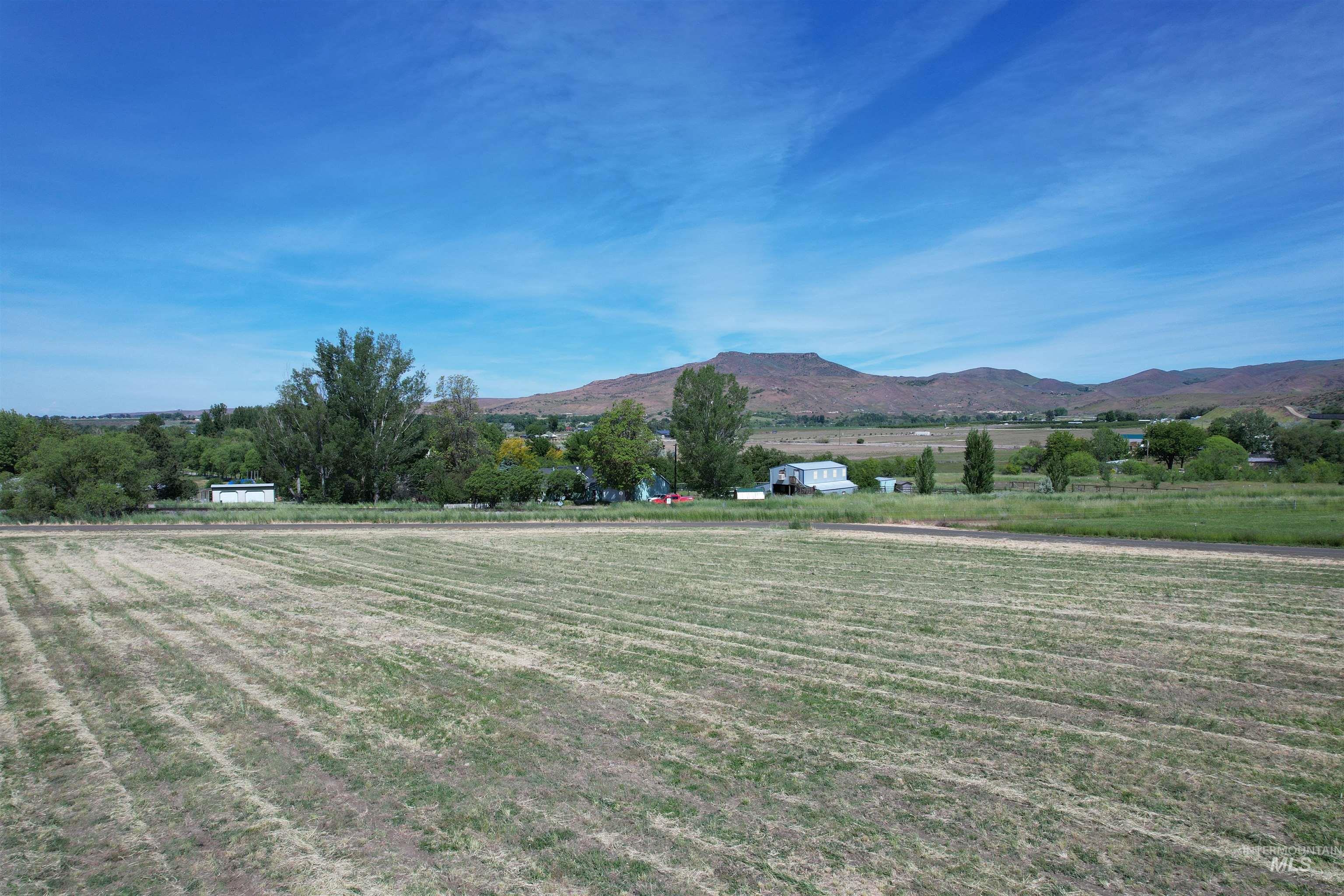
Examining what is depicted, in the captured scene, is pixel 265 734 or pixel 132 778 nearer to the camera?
pixel 132 778

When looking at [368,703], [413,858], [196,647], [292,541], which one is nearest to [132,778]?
[368,703]

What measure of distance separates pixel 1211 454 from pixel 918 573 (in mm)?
82388

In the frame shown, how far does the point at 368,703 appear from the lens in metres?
9.01

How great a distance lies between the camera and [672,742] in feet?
25.4

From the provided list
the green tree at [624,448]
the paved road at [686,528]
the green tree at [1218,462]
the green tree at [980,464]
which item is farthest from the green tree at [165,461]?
the green tree at [1218,462]

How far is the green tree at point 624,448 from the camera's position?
51.9 meters

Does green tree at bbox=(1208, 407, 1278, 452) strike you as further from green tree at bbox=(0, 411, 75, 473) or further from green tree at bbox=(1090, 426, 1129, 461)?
green tree at bbox=(0, 411, 75, 473)

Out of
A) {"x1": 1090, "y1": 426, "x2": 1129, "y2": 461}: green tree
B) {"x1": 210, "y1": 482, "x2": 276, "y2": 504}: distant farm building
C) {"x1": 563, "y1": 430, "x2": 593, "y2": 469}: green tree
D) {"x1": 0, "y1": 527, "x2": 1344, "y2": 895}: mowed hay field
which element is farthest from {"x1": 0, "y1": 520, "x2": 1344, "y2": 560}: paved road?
{"x1": 1090, "y1": 426, "x2": 1129, "y2": 461}: green tree

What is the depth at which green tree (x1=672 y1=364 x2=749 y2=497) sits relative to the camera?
183 ft

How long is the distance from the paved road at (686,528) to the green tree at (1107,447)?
87.5 m

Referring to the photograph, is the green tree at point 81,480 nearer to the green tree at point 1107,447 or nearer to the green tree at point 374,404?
the green tree at point 374,404

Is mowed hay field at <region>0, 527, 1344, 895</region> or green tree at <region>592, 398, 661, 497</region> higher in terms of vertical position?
green tree at <region>592, 398, 661, 497</region>

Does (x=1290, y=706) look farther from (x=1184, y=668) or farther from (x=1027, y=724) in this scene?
(x=1027, y=724)

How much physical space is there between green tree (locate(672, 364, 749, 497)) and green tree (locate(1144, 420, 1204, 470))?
75098mm
